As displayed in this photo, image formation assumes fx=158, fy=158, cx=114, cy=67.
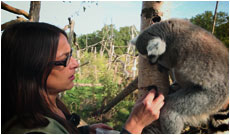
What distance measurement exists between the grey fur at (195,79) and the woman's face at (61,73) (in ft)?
2.54

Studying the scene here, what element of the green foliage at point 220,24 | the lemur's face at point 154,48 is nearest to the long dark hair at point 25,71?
the lemur's face at point 154,48

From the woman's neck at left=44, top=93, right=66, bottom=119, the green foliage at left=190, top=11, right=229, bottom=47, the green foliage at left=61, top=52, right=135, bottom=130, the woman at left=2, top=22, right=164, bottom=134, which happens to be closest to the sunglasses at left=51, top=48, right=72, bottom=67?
the woman at left=2, top=22, right=164, bottom=134

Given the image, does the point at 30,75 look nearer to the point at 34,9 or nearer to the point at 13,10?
the point at 13,10

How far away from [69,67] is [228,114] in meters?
1.67

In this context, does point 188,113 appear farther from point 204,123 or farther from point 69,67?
Answer: point 69,67

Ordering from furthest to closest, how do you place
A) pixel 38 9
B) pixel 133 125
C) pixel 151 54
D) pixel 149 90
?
pixel 38 9 < pixel 151 54 < pixel 149 90 < pixel 133 125

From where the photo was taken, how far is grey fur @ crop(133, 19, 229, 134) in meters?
1.48

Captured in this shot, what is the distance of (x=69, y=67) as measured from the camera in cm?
129

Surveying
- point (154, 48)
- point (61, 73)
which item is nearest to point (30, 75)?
point (61, 73)

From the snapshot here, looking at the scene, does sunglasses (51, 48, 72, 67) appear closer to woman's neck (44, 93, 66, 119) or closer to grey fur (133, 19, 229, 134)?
woman's neck (44, 93, 66, 119)

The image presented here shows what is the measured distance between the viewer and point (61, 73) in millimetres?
1257

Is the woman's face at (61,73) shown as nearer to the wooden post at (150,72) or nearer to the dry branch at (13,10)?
the wooden post at (150,72)

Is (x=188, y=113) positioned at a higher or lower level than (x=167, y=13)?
lower

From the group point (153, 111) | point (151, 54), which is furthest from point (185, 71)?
point (153, 111)
